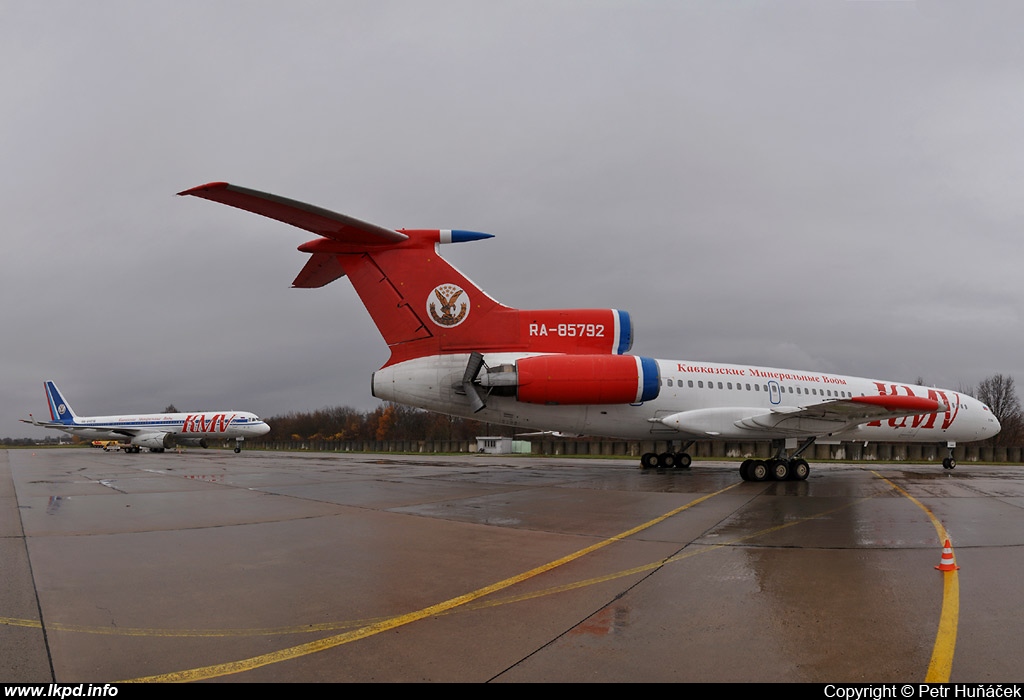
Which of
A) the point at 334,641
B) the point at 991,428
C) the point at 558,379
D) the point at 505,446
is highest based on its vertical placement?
the point at 558,379

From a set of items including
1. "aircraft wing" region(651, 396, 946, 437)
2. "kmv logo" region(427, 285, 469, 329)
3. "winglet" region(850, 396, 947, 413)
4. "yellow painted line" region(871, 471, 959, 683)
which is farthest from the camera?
"aircraft wing" region(651, 396, 946, 437)

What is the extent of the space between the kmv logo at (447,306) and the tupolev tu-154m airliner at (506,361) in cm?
3

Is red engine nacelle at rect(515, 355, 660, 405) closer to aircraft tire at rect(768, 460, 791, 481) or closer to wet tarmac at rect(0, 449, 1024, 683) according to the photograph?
aircraft tire at rect(768, 460, 791, 481)

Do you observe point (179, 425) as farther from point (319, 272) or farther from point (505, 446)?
point (319, 272)

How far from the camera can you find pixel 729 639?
4.29 meters

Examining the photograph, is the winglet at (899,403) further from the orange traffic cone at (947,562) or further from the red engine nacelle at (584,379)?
the orange traffic cone at (947,562)

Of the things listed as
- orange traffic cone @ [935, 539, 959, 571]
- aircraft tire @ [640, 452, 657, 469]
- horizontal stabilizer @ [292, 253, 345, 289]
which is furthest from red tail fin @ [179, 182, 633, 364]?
orange traffic cone @ [935, 539, 959, 571]

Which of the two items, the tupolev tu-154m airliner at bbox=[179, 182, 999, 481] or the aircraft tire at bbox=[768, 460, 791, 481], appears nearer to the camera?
the tupolev tu-154m airliner at bbox=[179, 182, 999, 481]

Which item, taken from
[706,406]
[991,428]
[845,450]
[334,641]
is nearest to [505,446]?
[845,450]

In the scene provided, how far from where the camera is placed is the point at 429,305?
53.9 feet

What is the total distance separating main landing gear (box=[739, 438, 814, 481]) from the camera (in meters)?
17.8

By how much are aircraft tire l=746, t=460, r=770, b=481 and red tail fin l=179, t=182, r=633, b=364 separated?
5.46m

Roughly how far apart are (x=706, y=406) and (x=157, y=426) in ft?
166

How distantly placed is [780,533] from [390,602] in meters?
5.88
